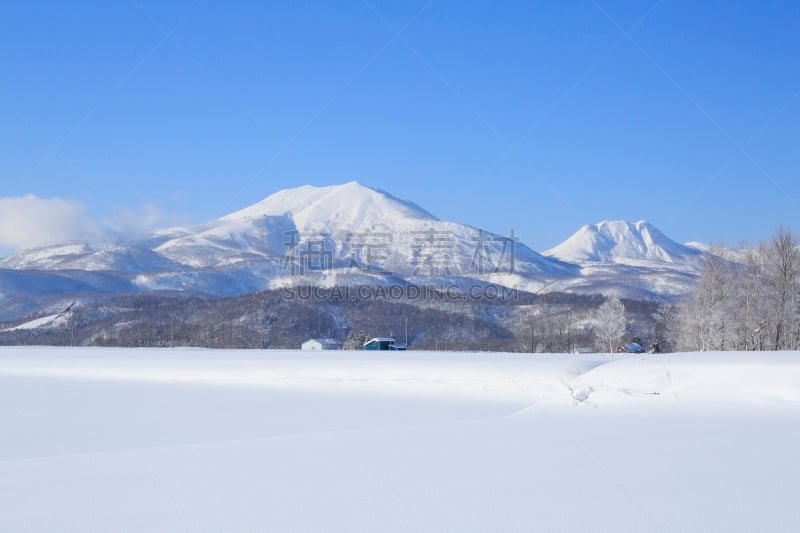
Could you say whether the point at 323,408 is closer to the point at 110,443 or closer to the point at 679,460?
the point at 110,443

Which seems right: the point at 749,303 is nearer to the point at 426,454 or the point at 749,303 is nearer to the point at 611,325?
the point at 611,325

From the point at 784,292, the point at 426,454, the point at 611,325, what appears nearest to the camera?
the point at 426,454

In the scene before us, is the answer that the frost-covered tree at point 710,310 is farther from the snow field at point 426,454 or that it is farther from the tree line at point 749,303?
the snow field at point 426,454

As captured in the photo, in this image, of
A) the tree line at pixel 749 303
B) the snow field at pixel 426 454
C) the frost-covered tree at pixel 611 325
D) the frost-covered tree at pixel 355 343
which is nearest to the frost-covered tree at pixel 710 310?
the tree line at pixel 749 303

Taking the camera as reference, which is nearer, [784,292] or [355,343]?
[784,292]

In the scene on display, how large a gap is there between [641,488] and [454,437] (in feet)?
15.5

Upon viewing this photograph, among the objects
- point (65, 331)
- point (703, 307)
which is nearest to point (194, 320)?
point (65, 331)

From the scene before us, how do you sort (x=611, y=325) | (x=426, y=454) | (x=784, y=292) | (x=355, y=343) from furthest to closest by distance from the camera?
1. (x=355, y=343)
2. (x=611, y=325)
3. (x=784, y=292)
4. (x=426, y=454)

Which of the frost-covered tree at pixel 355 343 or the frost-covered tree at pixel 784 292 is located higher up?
the frost-covered tree at pixel 784 292

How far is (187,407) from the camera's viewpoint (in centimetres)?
2078

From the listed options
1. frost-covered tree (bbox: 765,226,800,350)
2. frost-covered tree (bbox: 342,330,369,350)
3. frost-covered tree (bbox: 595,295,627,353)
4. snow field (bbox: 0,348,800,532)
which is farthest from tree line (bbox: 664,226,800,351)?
frost-covered tree (bbox: 342,330,369,350)

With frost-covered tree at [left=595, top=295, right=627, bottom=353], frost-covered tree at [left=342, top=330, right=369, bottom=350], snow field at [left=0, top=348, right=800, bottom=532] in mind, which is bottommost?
snow field at [left=0, top=348, right=800, bottom=532]

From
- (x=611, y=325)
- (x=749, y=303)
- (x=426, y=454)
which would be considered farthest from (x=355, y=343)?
(x=426, y=454)

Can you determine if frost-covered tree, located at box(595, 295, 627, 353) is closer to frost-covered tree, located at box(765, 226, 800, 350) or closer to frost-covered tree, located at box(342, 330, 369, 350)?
frost-covered tree, located at box(765, 226, 800, 350)
